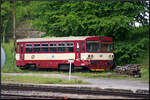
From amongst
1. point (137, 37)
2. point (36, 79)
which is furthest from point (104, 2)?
point (36, 79)

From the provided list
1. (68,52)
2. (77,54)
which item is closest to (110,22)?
(77,54)


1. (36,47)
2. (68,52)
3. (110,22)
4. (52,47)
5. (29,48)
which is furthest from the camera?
(29,48)

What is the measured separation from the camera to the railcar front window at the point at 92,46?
27672 millimetres

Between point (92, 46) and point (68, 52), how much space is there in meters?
2.14

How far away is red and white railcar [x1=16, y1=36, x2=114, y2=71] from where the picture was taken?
27.6 metres

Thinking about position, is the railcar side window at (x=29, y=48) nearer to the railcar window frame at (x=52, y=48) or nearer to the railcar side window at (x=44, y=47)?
the railcar side window at (x=44, y=47)

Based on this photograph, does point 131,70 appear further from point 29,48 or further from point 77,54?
point 29,48

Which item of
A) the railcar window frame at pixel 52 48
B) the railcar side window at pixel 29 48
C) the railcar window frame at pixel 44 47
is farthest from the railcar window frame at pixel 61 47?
the railcar side window at pixel 29 48

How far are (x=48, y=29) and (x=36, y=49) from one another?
12.8 ft

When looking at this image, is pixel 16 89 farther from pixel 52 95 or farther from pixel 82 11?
pixel 82 11

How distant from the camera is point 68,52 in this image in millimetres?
28109

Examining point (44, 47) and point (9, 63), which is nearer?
point (44, 47)

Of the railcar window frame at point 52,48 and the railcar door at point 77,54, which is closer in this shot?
the railcar door at point 77,54

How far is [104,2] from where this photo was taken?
28422 mm
